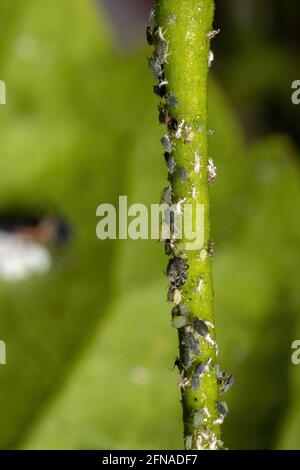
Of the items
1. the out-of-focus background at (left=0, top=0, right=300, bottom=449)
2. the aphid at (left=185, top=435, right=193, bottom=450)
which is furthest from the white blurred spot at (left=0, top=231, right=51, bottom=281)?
the aphid at (left=185, top=435, right=193, bottom=450)

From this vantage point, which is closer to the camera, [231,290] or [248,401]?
[248,401]

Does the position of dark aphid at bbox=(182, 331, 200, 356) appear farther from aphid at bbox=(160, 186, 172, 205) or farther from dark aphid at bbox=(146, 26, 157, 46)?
dark aphid at bbox=(146, 26, 157, 46)

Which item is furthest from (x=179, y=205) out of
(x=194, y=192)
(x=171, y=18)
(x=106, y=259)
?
(x=106, y=259)

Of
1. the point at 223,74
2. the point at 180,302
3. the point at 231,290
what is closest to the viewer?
the point at 180,302

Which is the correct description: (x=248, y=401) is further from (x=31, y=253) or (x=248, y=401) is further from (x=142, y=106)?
(x=142, y=106)

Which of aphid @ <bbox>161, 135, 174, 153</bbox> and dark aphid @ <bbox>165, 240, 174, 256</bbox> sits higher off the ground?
aphid @ <bbox>161, 135, 174, 153</bbox>

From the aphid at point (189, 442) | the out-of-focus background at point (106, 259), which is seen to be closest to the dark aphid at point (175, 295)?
the aphid at point (189, 442)

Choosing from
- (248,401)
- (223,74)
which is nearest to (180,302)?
(248,401)

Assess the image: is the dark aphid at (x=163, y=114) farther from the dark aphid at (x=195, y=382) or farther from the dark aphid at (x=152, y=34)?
the dark aphid at (x=195, y=382)
